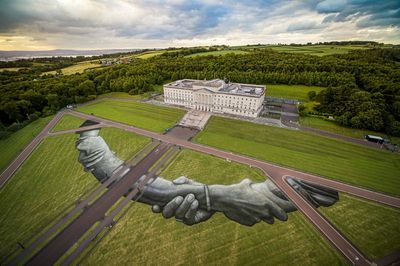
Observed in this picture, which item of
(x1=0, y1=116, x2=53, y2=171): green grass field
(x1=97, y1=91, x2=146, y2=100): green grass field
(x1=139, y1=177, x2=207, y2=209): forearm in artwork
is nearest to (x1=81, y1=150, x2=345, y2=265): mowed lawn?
(x1=139, y1=177, x2=207, y2=209): forearm in artwork

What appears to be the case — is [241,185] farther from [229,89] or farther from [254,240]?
[229,89]

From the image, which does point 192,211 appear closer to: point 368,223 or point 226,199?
point 226,199

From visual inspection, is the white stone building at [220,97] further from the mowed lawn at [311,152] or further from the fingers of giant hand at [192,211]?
the fingers of giant hand at [192,211]

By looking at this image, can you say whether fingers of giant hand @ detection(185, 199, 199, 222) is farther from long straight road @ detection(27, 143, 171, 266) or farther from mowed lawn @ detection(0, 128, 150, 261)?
mowed lawn @ detection(0, 128, 150, 261)

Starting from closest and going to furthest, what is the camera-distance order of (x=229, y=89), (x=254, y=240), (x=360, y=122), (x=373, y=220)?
(x=254, y=240) → (x=373, y=220) → (x=360, y=122) → (x=229, y=89)

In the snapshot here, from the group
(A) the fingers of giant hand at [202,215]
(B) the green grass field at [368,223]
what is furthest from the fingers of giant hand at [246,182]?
(B) the green grass field at [368,223]

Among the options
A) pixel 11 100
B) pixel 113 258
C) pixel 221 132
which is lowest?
pixel 113 258

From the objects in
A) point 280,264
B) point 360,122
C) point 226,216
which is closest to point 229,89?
point 360,122

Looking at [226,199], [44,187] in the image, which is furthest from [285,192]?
[44,187]
